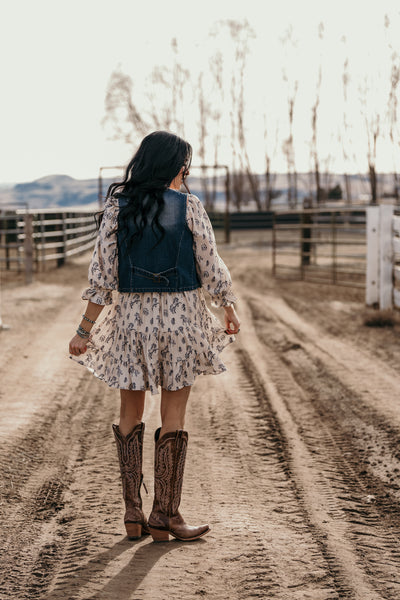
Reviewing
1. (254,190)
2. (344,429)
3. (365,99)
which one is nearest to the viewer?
(344,429)

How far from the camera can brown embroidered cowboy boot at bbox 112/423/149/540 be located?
3311 mm

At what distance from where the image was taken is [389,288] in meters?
10.7

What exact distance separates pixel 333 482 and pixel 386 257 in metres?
6.81

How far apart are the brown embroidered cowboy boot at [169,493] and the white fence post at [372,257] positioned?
809 cm

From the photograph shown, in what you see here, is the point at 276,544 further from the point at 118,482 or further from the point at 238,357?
the point at 238,357

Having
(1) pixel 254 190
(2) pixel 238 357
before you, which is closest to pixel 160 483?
(2) pixel 238 357

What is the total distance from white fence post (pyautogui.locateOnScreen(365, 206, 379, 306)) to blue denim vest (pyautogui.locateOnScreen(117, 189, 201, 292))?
8.05 metres

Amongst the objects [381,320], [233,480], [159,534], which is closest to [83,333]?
[159,534]

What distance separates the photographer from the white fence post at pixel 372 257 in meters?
11.0

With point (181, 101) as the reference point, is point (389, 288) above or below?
below

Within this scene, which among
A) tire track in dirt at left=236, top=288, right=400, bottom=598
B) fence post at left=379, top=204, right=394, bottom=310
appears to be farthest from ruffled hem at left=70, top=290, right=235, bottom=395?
fence post at left=379, top=204, right=394, bottom=310

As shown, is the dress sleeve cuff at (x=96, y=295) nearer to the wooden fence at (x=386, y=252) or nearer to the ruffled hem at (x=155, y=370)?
the ruffled hem at (x=155, y=370)

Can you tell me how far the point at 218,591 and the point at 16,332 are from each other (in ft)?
23.0

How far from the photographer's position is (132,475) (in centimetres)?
333
